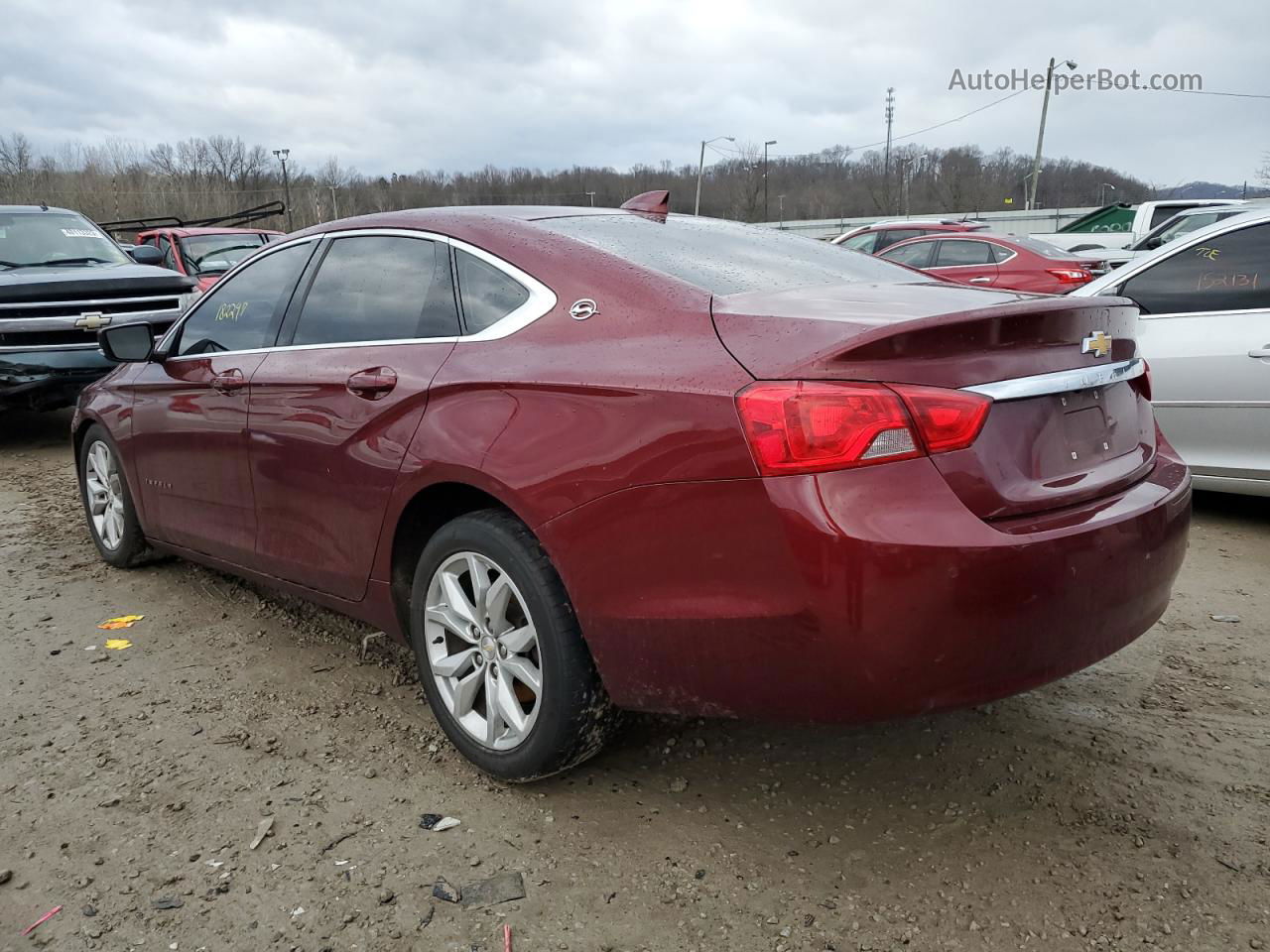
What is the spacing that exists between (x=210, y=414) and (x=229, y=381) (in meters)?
0.21

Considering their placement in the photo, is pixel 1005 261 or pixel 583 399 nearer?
pixel 583 399

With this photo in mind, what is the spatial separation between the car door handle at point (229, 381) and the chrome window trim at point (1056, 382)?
2650 mm

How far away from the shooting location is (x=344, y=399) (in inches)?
126

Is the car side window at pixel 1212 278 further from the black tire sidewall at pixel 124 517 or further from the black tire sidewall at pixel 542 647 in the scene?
the black tire sidewall at pixel 124 517

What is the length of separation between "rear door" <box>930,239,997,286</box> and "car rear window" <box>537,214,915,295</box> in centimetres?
977

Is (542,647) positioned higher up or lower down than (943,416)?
lower down

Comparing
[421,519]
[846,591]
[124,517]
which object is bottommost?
[124,517]

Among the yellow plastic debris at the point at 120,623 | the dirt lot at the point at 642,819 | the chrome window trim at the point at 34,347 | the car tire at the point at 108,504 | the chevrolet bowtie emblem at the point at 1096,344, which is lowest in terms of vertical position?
the yellow plastic debris at the point at 120,623

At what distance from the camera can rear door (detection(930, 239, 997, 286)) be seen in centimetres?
1293

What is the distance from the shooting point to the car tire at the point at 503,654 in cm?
261

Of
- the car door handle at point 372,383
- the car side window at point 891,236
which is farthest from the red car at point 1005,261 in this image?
the car door handle at point 372,383

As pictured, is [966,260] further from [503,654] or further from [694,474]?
[694,474]

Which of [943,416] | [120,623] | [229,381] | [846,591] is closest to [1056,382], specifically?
[943,416]

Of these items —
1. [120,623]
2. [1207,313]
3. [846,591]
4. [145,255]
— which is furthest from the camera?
[145,255]
